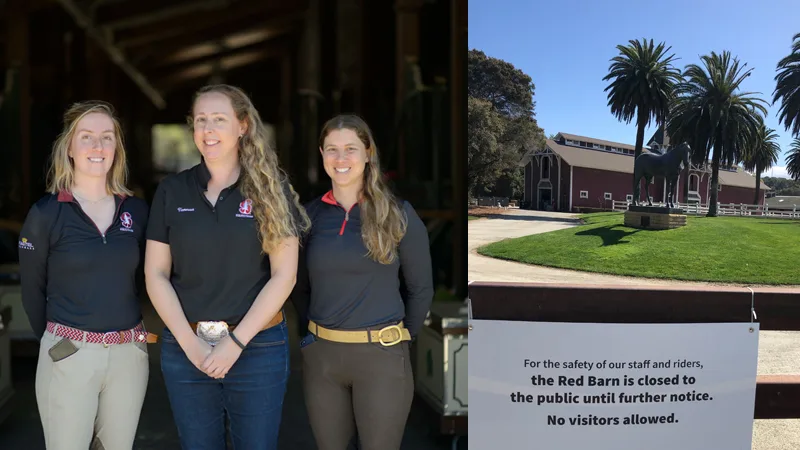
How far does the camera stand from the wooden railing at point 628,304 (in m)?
1.93

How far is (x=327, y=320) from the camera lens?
1.66 m

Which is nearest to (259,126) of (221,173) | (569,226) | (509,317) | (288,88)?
(221,173)

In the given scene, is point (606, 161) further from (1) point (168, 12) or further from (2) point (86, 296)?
(2) point (86, 296)

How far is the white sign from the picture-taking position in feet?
6.11

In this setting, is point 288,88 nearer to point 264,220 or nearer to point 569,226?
point 264,220

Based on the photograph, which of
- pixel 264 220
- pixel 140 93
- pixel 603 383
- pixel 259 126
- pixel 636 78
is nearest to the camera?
pixel 264 220

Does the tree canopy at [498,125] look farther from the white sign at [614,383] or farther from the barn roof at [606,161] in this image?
the white sign at [614,383]

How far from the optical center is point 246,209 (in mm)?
1607

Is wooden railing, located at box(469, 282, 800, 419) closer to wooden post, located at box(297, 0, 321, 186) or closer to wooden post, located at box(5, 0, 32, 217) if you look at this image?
wooden post, located at box(297, 0, 321, 186)

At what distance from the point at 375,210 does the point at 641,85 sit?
198 centimetres

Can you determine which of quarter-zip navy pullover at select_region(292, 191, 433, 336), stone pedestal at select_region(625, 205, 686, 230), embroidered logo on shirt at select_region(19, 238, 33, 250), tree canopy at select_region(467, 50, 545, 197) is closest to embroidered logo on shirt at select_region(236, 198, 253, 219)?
quarter-zip navy pullover at select_region(292, 191, 433, 336)

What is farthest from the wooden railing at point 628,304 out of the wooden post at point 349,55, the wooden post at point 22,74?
the wooden post at point 22,74

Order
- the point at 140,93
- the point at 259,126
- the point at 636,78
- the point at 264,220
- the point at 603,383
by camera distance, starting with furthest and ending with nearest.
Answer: the point at 636,78
the point at 140,93
the point at 603,383
the point at 259,126
the point at 264,220

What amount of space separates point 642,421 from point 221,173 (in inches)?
64.6
